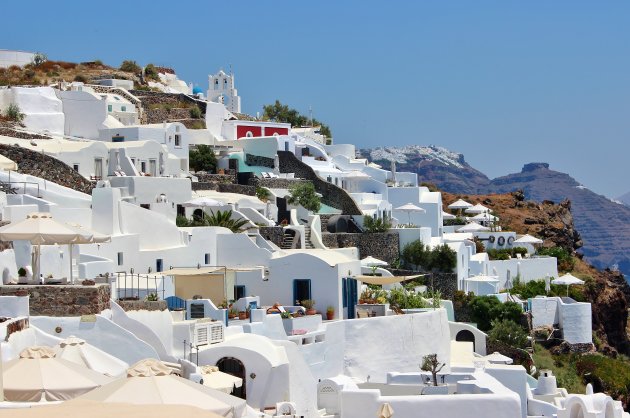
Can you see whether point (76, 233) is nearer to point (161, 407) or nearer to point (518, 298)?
point (161, 407)

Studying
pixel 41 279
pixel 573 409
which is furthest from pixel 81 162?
pixel 573 409

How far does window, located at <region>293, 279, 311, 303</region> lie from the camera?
3634cm

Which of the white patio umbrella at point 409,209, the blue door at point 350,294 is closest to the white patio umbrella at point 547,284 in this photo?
the white patio umbrella at point 409,209

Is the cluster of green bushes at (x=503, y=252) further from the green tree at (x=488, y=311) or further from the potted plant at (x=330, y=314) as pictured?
the potted plant at (x=330, y=314)

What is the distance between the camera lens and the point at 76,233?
86.4ft

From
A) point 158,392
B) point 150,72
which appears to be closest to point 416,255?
point 158,392

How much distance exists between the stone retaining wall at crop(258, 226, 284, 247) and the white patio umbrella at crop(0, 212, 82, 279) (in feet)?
64.4

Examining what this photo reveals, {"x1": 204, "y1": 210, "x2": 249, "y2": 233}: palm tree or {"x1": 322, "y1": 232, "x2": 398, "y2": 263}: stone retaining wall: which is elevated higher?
{"x1": 204, "y1": 210, "x2": 249, "y2": 233}: palm tree

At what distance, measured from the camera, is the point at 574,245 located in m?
75.2

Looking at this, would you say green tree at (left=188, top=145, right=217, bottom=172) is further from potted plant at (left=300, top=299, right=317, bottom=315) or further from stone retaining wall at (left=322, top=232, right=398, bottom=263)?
potted plant at (left=300, top=299, right=317, bottom=315)

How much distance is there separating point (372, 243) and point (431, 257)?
2.67 m

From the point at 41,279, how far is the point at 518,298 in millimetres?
30724

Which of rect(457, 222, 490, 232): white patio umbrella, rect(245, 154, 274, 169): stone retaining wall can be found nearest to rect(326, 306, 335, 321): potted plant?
rect(245, 154, 274, 169): stone retaining wall

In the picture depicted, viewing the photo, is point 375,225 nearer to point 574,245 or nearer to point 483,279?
point 483,279
